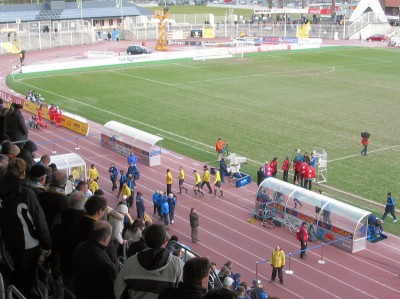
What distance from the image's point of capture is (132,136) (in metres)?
28.0

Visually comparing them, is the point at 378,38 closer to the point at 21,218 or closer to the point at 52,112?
the point at 52,112

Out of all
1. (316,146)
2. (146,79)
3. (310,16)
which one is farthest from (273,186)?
(310,16)

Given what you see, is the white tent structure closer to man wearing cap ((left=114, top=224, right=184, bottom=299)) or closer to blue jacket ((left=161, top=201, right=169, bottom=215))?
blue jacket ((left=161, top=201, right=169, bottom=215))

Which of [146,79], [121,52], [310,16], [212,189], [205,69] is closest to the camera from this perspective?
[212,189]

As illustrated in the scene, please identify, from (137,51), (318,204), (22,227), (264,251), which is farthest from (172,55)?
(22,227)

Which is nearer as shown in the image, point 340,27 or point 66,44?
point 66,44

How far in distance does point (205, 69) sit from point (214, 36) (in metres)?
31.4

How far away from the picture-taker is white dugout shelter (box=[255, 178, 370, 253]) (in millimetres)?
18500

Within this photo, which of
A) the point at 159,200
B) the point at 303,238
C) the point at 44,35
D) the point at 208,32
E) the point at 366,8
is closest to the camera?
the point at 303,238

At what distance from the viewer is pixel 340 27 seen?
3324 inches

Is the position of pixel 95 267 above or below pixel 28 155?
below

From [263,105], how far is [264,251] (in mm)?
22551

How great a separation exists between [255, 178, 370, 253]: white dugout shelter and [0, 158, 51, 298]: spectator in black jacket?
13192 millimetres

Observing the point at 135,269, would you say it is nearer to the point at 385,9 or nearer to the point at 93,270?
the point at 93,270
